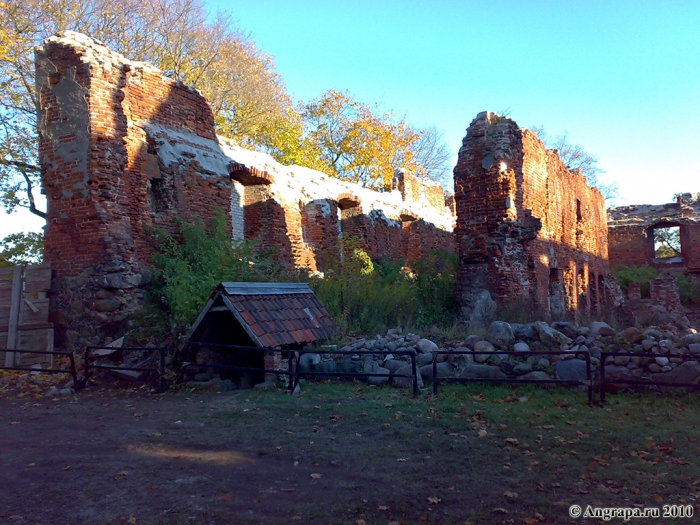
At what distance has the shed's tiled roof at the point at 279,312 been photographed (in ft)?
26.5

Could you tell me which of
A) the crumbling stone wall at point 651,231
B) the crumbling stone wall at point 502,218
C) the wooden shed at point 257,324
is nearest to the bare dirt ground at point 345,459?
the wooden shed at point 257,324

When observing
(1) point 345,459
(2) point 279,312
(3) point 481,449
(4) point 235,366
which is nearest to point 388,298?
(2) point 279,312

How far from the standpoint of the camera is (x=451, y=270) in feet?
48.6

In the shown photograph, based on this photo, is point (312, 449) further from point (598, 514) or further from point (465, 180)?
point (465, 180)

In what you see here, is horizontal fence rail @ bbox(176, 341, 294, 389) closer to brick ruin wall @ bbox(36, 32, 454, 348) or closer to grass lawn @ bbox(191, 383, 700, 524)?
grass lawn @ bbox(191, 383, 700, 524)

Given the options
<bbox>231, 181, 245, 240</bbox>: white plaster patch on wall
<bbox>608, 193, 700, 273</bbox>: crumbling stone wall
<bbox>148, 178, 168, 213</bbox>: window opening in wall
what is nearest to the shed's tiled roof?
<bbox>148, 178, 168, 213</bbox>: window opening in wall

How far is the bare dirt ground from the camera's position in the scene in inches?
162

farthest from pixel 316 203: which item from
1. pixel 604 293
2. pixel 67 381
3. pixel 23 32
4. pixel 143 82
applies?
pixel 604 293

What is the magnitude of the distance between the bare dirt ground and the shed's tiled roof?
100cm

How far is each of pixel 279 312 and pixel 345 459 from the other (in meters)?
3.84

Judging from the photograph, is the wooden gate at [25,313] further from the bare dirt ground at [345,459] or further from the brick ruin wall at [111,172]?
the bare dirt ground at [345,459]

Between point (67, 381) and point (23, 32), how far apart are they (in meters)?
15.0

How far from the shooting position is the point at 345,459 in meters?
5.21

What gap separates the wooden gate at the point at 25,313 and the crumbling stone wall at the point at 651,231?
25.8 metres
